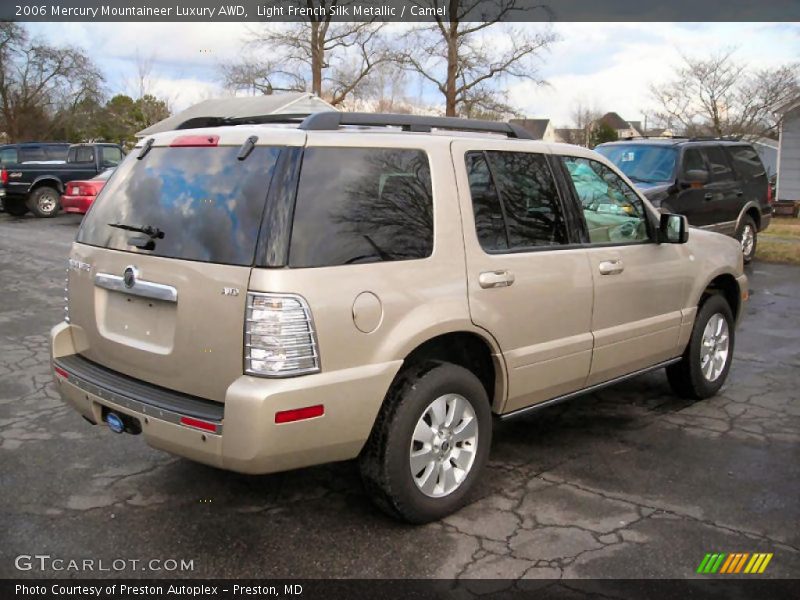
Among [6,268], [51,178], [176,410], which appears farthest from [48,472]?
[51,178]

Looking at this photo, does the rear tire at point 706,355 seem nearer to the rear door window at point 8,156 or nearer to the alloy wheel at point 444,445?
the alloy wheel at point 444,445

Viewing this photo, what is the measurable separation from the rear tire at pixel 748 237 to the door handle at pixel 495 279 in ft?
30.0

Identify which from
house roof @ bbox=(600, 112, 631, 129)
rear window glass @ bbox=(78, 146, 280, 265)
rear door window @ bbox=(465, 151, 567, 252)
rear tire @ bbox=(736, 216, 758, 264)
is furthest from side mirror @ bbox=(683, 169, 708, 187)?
house roof @ bbox=(600, 112, 631, 129)

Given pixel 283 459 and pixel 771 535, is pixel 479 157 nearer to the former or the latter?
pixel 283 459

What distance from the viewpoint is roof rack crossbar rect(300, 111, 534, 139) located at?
3322 millimetres

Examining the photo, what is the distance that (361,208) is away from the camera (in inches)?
127

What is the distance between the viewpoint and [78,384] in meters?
3.55

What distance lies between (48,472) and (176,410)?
1.42 metres

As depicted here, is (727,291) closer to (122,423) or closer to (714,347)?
(714,347)

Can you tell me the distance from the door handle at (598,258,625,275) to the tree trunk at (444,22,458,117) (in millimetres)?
22183

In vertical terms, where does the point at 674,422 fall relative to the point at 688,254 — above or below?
below

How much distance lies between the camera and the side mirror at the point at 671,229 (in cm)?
462

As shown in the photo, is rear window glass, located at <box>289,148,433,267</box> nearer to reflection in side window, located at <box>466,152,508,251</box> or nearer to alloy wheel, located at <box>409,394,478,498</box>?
reflection in side window, located at <box>466,152,508,251</box>

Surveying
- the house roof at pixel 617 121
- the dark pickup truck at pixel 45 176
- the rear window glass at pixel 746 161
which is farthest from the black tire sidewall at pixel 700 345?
the house roof at pixel 617 121
